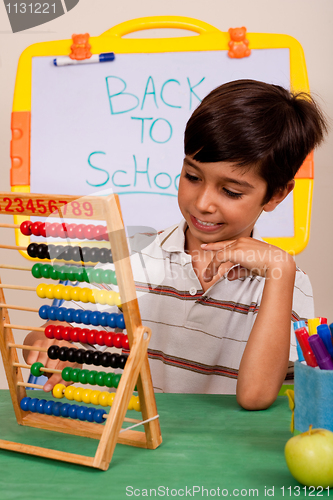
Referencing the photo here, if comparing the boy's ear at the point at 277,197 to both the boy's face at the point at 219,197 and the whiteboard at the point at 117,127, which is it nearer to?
the boy's face at the point at 219,197

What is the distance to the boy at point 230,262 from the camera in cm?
73

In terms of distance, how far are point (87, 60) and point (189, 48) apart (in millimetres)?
293

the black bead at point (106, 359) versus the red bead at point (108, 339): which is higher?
the red bead at point (108, 339)

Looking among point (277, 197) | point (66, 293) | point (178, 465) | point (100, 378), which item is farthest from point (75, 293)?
point (277, 197)

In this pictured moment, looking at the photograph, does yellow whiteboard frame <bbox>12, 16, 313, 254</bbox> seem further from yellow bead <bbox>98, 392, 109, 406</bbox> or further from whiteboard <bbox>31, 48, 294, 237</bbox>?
yellow bead <bbox>98, 392, 109, 406</bbox>

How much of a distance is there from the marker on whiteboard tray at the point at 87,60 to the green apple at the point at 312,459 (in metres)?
1.16

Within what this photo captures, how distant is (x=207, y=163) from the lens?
81 centimetres

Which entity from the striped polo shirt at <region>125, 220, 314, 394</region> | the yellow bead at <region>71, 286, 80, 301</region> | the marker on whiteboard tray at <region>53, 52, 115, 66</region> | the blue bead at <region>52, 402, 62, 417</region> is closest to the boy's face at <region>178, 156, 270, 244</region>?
the striped polo shirt at <region>125, 220, 314, 394</region>

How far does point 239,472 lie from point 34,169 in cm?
106

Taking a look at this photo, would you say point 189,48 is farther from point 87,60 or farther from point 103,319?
point 103,319

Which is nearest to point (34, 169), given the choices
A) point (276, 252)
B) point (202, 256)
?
point (202, 256)

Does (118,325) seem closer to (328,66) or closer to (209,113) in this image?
(209,113)

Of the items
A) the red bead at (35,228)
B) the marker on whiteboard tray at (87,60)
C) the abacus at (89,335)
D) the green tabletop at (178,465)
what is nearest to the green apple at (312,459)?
the green tabletop at (178,465)

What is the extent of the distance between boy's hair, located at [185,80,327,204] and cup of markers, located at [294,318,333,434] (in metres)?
0.37
